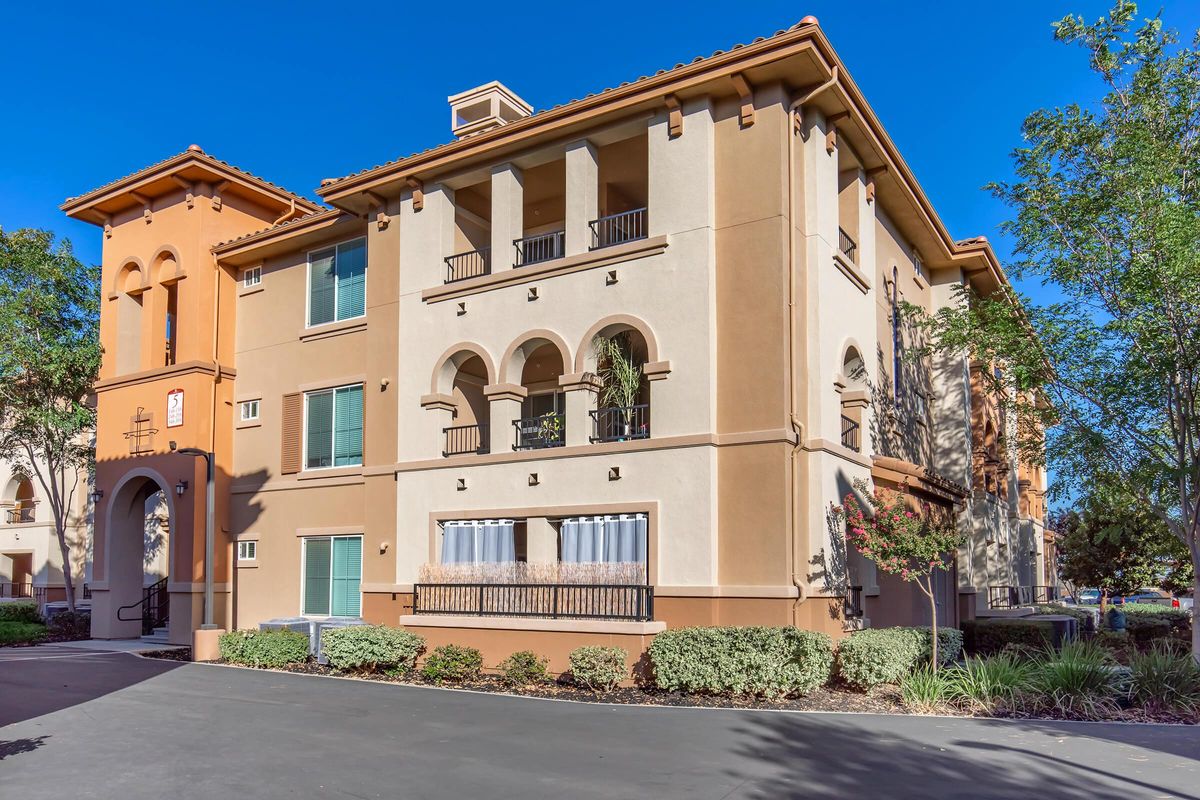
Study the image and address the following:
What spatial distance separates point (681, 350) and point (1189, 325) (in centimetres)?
803

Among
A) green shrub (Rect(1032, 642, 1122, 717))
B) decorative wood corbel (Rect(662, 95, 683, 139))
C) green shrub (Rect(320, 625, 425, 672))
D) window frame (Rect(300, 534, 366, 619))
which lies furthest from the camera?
window frame (Rect(300, 534, 366, 619))

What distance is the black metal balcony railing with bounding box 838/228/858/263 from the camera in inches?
751

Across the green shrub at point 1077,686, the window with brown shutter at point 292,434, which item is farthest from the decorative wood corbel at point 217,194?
the green shrub at point 1077,686

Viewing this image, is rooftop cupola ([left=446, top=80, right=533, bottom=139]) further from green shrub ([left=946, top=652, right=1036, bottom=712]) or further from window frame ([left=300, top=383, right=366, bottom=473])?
green shrub ([left=946, top=652, right=1036, bottom=712])

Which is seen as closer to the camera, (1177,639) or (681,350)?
(681,350)

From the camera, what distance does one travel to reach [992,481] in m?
27.3

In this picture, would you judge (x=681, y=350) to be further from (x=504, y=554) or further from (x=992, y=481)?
(x=992, y=481)

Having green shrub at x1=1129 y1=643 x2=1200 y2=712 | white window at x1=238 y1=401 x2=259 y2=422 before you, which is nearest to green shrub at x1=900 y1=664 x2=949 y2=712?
green shrub at x1=1129 y1=643 x2=1200 y2=712

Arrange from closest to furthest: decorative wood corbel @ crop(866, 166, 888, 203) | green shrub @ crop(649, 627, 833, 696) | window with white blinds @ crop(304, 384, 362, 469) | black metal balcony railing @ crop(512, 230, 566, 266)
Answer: green shrub @ crop(649, 627, 833, 696) < black metal balcony railing @ crop(512, 230, 566, 266) < decorative wood corbel @ crop(866, 166, 888, 203) < window with white blinds @ crop(304, 384, 362, 469)

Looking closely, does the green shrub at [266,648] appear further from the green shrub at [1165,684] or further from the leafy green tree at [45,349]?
the green shrub at [1165,684]

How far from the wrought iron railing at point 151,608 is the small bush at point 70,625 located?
134cm

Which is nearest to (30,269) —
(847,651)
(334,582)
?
(334,582)

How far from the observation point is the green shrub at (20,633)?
2440 centimetres

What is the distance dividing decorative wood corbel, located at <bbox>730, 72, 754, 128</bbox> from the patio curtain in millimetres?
6807
